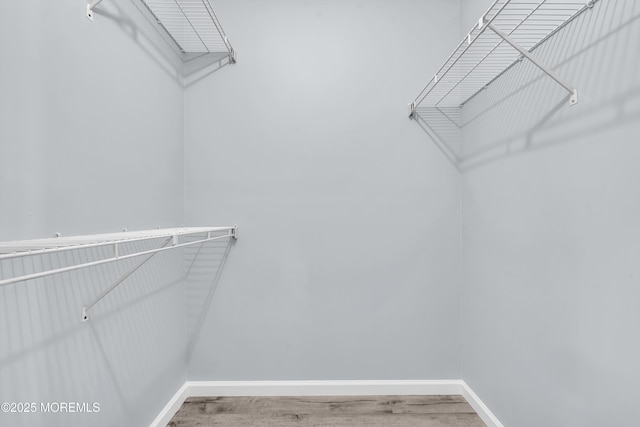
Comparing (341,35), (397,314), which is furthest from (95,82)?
(397,314)

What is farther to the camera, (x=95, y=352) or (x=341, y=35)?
(x=341, y=35)

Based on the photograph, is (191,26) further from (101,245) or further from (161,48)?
(101,245)

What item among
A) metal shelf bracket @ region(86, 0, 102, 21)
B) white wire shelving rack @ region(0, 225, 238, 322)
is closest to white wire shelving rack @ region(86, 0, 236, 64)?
metal shelf bracket @ region(86, 0, 102, 21)

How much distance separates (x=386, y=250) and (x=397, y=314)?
13.7 inches

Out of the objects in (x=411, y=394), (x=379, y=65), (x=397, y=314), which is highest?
(x=379, y=65)

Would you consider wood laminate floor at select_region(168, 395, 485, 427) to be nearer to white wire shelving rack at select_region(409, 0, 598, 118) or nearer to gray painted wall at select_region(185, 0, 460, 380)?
gray painted wall at select_region(185, 0, 460, 380)

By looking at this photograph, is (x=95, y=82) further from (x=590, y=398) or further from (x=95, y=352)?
(x=590, y=398)

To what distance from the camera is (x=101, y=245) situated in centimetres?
62

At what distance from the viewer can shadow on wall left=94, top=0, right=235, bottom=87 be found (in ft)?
3.80

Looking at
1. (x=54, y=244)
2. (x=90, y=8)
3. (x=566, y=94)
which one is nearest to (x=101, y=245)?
(x=54, y=244)

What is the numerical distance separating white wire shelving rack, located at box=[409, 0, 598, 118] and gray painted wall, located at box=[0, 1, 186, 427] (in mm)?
1152

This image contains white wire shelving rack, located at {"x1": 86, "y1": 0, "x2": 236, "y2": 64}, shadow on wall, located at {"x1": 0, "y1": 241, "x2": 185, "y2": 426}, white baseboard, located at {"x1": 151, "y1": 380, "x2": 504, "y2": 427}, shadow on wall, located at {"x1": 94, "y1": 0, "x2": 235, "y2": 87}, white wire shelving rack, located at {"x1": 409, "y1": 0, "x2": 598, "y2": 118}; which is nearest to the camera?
shadow on wall, located at {"x1": 0, "y1": 241, "x2": 185, "y2": 426}

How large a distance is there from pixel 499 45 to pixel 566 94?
34 cm

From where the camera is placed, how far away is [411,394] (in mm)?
1726
